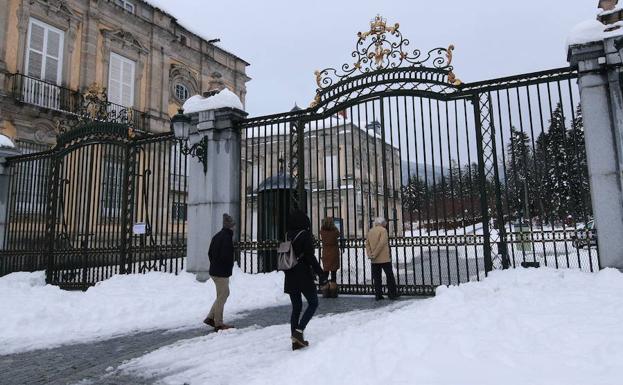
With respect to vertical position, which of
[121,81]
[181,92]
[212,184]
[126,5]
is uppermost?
[126,5]

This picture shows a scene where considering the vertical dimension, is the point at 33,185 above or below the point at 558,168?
above

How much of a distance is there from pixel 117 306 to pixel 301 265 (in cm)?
469

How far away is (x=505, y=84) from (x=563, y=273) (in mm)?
3624

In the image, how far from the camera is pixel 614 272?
6.68 metres

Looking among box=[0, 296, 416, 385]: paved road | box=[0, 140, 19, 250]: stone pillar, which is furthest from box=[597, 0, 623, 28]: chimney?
box=[0, 140, 19, 250]: stone pillar

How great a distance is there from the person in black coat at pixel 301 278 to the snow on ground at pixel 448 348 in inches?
12.9

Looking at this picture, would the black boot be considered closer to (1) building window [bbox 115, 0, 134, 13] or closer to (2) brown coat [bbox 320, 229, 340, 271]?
(2) brown coat [bbox 320, 229, 340, 271]

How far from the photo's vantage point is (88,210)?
36.6 ft

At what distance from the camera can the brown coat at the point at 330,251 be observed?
9.02m

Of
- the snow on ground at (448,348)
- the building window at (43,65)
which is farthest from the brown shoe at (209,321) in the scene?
the building window at (43,65)

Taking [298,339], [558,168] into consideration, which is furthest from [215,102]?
[558,168]

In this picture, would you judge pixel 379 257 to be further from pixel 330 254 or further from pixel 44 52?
pixel 44 52

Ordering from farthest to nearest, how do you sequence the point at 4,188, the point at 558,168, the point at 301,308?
the point at 4,188 → the point at 558,168 → the point at 301,308

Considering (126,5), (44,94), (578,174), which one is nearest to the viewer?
(578,174)
